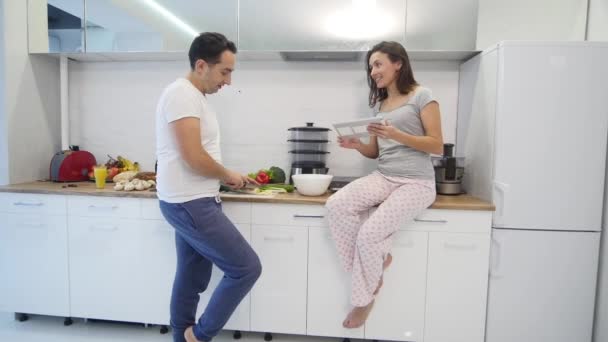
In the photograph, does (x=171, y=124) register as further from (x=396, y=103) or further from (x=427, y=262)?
(x=427, y=262)

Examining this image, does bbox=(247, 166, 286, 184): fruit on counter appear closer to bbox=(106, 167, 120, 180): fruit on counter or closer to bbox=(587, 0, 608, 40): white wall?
bbox=(106, 167, 120, 180): fruit on counter

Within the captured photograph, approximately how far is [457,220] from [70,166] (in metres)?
2.24

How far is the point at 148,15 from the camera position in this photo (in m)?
2.24

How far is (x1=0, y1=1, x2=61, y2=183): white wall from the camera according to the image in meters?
2.18

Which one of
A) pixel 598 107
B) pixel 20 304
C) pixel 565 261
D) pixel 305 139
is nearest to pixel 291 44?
pixel 305 139

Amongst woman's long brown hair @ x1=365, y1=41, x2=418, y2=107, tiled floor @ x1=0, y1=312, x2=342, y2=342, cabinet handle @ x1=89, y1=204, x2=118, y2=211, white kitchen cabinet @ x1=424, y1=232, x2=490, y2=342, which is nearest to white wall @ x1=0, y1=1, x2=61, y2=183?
cabinet handle @ x1=89, y1=204, x2=118, y2=211

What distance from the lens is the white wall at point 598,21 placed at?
75.6 inches

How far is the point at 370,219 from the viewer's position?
169 cm

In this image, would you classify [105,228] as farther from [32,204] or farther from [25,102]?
[25,102]

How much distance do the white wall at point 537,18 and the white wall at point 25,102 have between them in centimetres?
263

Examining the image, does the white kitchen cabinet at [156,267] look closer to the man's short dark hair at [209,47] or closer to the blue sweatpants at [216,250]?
the blue sweatpants at [216,250]

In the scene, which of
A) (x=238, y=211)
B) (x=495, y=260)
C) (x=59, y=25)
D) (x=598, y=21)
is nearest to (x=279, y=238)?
(x=238, y=211)

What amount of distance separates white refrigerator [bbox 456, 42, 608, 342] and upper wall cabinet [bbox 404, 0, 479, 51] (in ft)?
0.82

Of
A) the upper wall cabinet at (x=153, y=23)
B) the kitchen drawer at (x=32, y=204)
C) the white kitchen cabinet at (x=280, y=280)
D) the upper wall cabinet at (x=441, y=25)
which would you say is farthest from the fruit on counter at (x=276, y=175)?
the kitchen drawer at (x=32, y=204)
